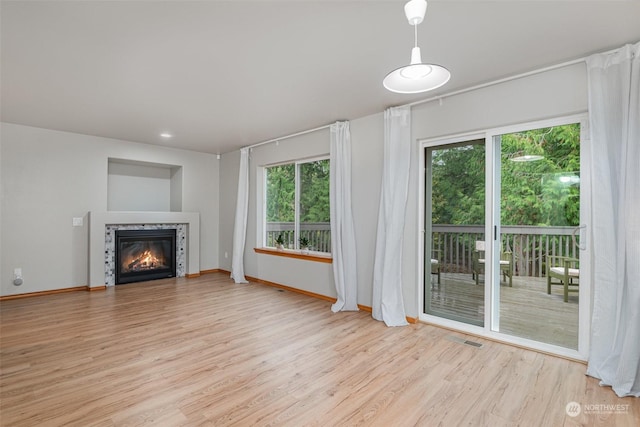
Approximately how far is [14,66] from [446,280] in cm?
472

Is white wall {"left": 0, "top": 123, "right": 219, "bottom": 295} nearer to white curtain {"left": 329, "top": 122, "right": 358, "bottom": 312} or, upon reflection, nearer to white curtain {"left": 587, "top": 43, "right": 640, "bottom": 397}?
white curtain {"left": 329, "top": 122, "right": 358, "bottom": 312}

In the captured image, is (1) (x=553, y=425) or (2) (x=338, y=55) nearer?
(1) (x=553, y=425)

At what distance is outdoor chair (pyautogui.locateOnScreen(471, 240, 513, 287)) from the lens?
10.1 feet

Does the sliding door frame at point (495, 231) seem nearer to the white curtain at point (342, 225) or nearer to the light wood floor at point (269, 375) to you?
the light wood floor at point (269, 375)

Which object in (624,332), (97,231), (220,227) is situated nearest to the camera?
(624,332)

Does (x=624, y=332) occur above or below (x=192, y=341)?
above

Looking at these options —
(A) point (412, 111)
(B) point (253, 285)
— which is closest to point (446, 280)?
(A) point (412, 111)

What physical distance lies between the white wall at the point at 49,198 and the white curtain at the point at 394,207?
15.1 ft

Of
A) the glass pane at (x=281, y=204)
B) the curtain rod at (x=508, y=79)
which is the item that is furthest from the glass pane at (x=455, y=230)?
the glass pane at (x=281, y=204)

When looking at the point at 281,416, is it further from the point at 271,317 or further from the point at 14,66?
the point at 14,66

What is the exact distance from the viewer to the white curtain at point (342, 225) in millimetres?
4039

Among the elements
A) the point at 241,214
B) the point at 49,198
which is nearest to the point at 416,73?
the point at 241,214

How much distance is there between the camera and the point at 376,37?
223 cm

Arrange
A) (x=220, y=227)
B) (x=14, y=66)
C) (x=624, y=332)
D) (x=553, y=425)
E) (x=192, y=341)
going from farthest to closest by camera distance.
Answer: (x=220, y=227) < (x=192, y=341) < (x=14, y=66) < (x=624, y=332) < (x=553, y=425)
